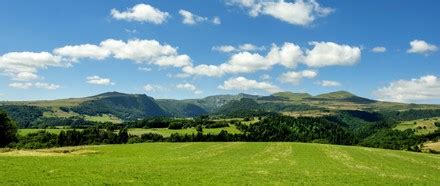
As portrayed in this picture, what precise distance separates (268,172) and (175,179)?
43.3ft

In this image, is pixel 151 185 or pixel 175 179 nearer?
pixel 151 185

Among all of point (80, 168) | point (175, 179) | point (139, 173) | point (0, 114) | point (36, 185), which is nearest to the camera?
point (36, 185)

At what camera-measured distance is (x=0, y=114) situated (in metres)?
123

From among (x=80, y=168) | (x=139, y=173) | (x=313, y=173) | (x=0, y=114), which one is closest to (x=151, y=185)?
(x=139, y=173)

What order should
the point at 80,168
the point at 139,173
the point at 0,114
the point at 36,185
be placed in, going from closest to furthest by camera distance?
the point at 36,185 → the point at 139,173 → the point at 80,168 → the point at 0,114

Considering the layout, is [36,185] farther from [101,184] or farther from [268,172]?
[268,172]

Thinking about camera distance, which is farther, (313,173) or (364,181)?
(313,173)

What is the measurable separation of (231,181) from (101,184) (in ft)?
40.4

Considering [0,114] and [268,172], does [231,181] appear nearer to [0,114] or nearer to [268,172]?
[268,172]

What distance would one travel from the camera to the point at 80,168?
50.5 m

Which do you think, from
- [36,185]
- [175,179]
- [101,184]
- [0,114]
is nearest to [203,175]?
[175,179]

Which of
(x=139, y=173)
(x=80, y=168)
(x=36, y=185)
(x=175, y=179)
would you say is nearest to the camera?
(x=36, y=185)

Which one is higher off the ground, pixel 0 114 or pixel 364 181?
pixel 0 114

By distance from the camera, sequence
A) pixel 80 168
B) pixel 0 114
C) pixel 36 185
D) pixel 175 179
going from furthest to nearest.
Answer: pixel 0 114 → pixel 80 168 → pixel 175 179 → pixel 36 185
